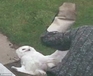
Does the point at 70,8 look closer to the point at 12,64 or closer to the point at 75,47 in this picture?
the point at 75,47

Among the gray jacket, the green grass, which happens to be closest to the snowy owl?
the green grass

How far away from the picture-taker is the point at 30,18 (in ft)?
22.5

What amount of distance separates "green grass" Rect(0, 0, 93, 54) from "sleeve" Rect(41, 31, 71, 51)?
2.58 m

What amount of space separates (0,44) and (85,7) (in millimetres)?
2149

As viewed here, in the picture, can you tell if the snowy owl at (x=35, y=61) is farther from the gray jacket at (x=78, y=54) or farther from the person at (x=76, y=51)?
the gray jacket at (x=78, y=54)

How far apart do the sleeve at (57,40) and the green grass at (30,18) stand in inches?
101

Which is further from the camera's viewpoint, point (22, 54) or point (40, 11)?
point (40, 11)

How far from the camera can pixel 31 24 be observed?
21.7 ft

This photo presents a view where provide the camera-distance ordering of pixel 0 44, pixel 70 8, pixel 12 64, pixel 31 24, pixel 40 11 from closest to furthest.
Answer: pixel 70 8 → pixel 12 64 → pixel 0 44 → pixel 31 24 → pixel 40 11

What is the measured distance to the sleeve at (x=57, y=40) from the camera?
2.99m

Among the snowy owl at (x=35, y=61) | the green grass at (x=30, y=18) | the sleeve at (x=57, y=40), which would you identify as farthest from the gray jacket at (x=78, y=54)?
the green grass at (x=30, y=18)

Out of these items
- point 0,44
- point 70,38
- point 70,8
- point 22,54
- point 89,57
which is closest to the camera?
point 89,57

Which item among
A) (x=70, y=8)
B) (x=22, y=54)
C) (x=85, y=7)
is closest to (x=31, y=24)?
(x=85, y=7)

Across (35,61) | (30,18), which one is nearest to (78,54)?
(35,61)
